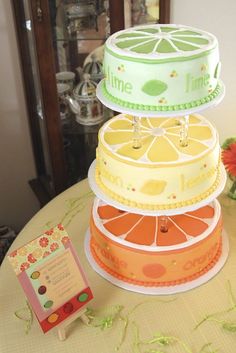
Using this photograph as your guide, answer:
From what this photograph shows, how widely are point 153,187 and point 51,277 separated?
305 millimetres

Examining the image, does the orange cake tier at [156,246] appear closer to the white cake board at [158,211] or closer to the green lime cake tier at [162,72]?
the white cake board at [158,211]

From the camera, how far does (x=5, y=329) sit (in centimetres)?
102

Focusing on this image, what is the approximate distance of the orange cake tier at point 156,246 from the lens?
108cm

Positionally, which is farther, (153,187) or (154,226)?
(154,226)

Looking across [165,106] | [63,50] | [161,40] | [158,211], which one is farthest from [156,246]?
[63,50]

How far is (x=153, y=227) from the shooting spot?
1.15 metres

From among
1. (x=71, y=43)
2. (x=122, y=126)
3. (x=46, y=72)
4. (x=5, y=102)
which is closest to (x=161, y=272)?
(x=122, y=126)

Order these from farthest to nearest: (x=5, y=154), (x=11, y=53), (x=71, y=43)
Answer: (x=5, y=154) < (x=11, y=53) < (x=71, y=43)

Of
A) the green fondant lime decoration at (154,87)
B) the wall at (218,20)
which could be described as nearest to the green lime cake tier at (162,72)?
the green fondant lime decoration at (154,87)

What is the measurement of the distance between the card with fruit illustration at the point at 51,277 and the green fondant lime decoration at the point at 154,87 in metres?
0.35

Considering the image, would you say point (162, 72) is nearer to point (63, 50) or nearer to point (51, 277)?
point (51, 277)

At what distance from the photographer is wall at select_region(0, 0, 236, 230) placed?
1547mm

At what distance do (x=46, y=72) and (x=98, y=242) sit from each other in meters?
0.56

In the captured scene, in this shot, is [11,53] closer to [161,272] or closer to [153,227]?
[153,227]
